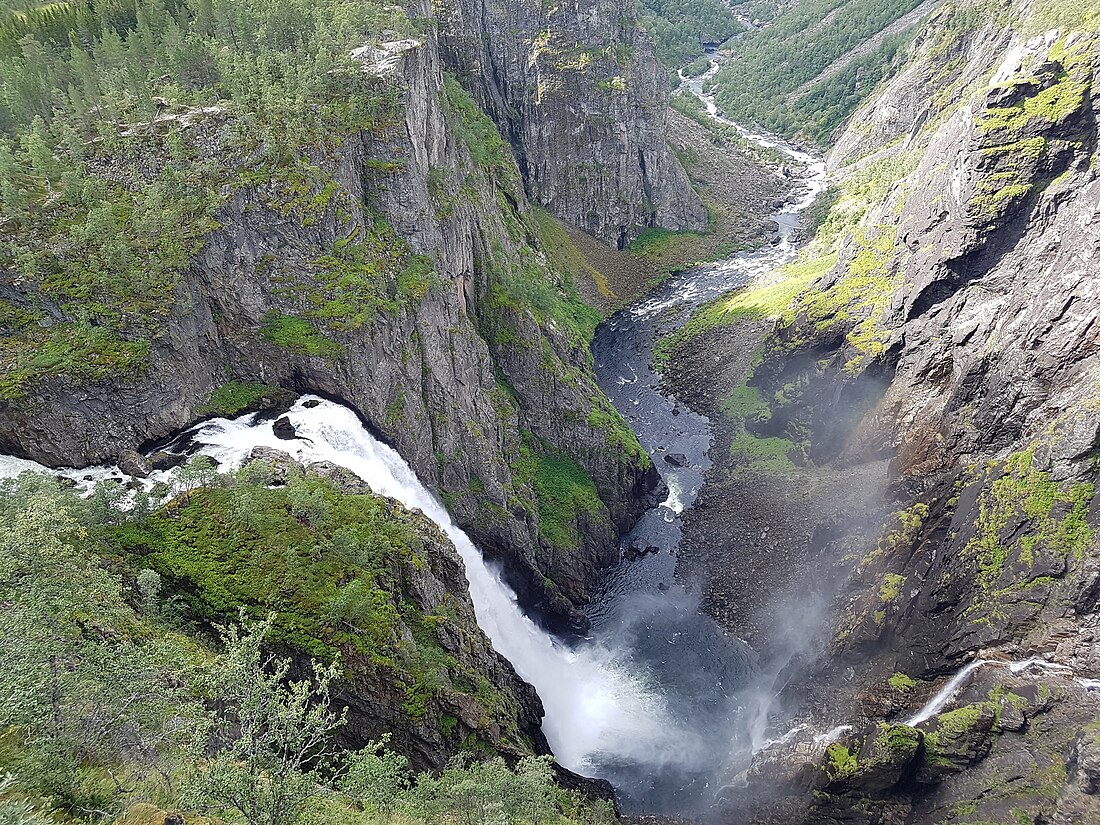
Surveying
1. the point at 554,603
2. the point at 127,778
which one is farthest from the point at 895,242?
the point at 127,778

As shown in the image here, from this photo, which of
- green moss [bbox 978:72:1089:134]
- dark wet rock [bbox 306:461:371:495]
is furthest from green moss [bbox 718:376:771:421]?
dark wet rock [bbox 306:461:371:495]

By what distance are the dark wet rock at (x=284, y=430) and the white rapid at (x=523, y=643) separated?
0.33m

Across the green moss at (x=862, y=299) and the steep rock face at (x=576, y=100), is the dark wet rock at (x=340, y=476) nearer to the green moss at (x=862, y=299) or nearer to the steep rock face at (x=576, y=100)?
the green moss at (x=862, y=299)

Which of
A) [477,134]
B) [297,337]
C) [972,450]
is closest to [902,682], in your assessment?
[972,450]

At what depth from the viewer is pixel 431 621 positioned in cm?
3897

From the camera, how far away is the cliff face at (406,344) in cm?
4038

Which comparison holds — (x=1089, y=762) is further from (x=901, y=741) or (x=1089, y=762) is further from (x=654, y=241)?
(x=654, y=241)

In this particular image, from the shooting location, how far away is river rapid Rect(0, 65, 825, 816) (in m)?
43.5

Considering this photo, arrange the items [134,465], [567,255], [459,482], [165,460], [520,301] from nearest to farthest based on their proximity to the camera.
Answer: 1. [134,465]
2. [165,460]
3. [459,482]
4. [520,301]
5. [567,255]

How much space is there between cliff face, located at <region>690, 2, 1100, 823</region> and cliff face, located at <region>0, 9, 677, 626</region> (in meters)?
25.2

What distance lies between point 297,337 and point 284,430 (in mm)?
7645

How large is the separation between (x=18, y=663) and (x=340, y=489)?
23529 mm

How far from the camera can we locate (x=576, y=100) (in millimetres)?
123750

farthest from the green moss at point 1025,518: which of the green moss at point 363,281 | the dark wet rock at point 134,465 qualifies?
the dark wet rock at point 134,465
